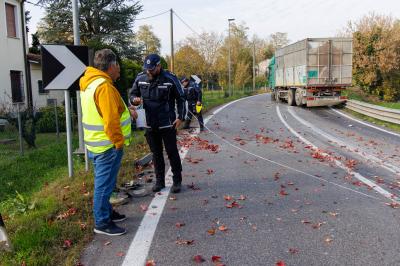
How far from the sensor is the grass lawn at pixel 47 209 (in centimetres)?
400

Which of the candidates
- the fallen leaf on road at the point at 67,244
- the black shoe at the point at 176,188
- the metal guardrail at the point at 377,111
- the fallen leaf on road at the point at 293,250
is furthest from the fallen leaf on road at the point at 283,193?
the metal guardrail at the point at 377,111

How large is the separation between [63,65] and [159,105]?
1578 millimetres

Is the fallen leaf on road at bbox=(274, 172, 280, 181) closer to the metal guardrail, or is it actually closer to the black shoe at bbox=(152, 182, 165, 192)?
the black shoe at bbox=(152, 182, 165, 192)

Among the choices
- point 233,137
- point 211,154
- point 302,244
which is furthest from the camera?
point 233,137

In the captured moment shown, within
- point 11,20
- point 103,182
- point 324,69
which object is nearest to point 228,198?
point 103,182

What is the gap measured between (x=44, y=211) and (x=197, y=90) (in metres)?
8.79

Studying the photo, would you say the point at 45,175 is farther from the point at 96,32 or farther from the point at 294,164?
the point at 96,32

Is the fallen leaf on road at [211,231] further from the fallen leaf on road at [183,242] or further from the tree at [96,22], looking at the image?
the tree at [96,22]

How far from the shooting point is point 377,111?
17.0m

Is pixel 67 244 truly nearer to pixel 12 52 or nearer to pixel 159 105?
pixel 159 105

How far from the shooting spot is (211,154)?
30.9 feet

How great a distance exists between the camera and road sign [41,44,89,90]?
615 centimetres

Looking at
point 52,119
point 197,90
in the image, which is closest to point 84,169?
point 197,90

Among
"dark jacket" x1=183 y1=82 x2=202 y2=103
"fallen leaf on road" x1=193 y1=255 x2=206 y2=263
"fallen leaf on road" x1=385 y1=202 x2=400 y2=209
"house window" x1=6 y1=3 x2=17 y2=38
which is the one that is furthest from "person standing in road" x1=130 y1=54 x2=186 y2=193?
"house window" x1=6 y1=3 x2=17 y2=38
